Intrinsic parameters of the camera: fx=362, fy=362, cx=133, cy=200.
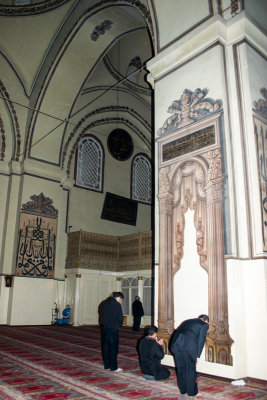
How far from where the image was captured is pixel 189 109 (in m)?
4.51

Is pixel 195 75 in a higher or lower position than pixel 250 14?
lower

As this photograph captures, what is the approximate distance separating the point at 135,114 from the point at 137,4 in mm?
6016

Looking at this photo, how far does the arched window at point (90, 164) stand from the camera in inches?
435

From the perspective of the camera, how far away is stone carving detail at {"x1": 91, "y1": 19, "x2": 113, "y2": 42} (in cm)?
832

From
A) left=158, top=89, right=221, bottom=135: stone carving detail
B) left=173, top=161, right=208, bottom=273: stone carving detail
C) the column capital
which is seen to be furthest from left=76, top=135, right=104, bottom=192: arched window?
left=173, top=161, right=208, bottom=273: stone carving detail

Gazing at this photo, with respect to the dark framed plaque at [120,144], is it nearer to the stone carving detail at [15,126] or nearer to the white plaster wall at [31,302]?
the stone carving detail at [15,126]

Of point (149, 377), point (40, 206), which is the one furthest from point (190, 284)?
point (40, 206)

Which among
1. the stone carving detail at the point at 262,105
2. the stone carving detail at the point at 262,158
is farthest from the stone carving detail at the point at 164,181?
the stone carving detail at the point at 262,105

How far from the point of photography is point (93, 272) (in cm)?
962

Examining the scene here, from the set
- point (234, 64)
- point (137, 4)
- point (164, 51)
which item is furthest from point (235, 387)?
point (137, 4)

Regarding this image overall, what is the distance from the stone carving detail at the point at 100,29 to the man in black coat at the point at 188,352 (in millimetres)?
7418

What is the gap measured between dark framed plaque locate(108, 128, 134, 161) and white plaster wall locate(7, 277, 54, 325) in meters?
4.89

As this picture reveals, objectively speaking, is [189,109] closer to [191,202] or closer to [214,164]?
[214,164]

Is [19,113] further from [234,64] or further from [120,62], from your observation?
[234,64]
